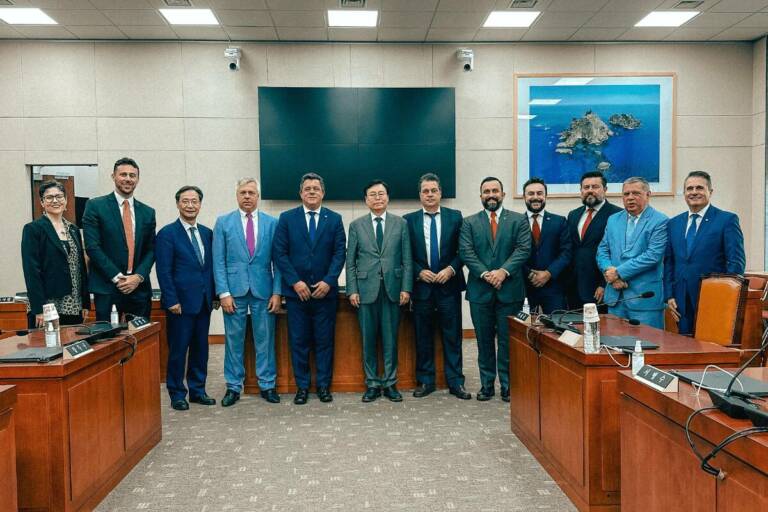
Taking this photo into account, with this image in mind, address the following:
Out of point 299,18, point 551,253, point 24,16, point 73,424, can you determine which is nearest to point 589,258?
point 551,253

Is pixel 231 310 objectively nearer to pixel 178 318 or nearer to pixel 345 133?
pixel 178 318

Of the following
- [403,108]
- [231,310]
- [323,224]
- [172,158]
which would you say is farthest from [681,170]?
[172,158]

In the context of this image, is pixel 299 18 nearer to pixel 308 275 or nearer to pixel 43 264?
pixel 308 275

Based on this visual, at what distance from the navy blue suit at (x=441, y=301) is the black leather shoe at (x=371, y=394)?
37 centimetres

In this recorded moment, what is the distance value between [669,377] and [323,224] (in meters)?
3.09

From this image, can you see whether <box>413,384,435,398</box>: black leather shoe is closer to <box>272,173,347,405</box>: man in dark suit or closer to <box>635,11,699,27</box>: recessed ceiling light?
<box>272,173,347,405</box>: man in dark suit

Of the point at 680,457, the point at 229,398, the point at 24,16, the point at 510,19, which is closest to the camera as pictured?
the point at 680,457

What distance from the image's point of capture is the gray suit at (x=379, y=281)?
445 cm

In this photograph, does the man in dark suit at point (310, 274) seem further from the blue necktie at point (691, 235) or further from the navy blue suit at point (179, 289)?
the blue necktie at point (691, 235)

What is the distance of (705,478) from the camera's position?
5.18ft

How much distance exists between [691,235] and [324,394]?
2954 mm

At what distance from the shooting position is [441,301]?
14.9 ft

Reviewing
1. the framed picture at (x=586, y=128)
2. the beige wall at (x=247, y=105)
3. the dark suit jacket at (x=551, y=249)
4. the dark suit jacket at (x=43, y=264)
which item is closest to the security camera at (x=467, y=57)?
the beige wall at (x=247, y=105)

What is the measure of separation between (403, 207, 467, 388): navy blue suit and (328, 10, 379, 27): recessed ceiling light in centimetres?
291
